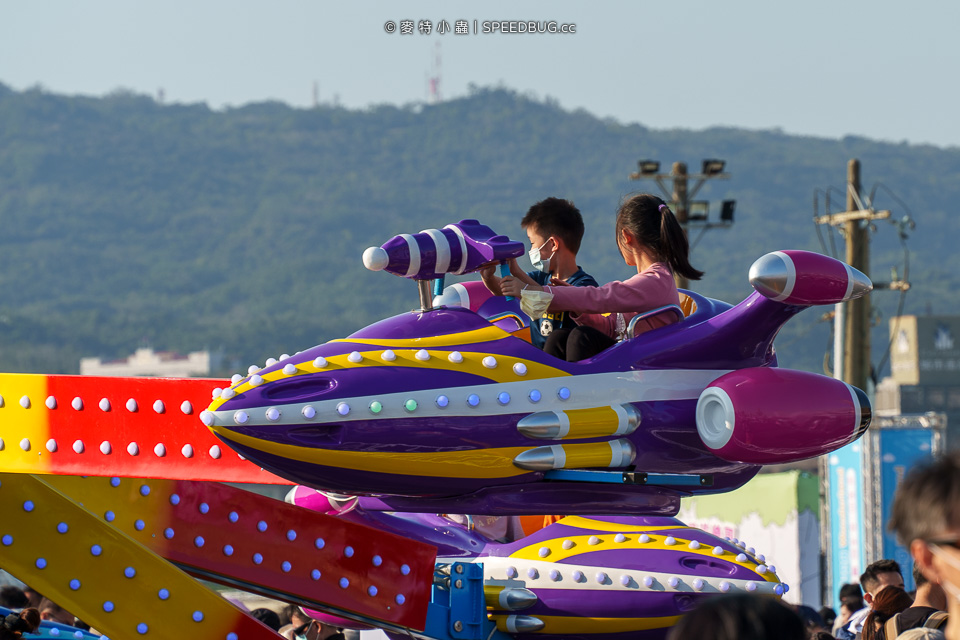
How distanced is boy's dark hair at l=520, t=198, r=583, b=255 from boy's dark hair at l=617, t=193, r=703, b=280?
Answer: 29 centimetres

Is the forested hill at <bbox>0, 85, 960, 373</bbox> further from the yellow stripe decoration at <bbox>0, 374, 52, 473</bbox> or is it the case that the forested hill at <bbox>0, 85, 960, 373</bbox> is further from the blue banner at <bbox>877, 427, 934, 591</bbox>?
the yellow stripe decoration at <bbox>0, 374, 52, 473</bbox>

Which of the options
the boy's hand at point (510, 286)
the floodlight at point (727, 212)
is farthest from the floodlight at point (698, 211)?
the boy's hand at point (510, 286)

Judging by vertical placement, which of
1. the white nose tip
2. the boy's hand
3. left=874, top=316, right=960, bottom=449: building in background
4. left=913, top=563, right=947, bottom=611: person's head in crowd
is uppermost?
the white nose tip

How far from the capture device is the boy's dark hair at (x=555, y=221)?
18.2ft

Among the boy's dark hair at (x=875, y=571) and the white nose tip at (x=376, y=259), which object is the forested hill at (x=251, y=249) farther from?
the white nose tip at (x=376, y=259)

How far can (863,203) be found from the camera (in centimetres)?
2056

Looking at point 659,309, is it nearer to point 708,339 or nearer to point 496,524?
point 708,339

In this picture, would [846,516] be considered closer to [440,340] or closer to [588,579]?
[588,579]

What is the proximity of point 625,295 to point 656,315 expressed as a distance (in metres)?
0.18

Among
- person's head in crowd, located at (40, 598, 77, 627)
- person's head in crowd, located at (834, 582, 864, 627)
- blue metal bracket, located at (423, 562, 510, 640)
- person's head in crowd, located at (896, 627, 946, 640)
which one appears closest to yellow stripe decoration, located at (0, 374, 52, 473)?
blue metal bracket, located at (423, 562, 510, 640)

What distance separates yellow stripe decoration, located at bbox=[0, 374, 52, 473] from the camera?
4918 mm

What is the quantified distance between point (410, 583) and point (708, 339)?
1.66 m

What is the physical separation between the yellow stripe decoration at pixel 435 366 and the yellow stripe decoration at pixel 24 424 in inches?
35.1

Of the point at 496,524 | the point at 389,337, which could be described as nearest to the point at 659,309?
the point at 389,337
